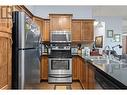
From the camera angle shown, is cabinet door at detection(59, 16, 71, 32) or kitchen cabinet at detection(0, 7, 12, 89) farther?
cabinet door at detection(59, 16, 71, 32)

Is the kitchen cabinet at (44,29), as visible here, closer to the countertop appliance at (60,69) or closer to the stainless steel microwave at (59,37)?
the stainless steel microwave at (59,37)

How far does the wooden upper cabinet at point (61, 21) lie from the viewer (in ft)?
20.7

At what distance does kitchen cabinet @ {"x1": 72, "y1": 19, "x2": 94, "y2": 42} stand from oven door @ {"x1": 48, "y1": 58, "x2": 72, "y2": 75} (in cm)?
84

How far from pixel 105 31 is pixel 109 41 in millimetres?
271

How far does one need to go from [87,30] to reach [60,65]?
136 centimetres

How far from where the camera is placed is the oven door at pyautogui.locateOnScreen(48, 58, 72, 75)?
5918mm

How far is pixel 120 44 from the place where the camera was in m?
5.61

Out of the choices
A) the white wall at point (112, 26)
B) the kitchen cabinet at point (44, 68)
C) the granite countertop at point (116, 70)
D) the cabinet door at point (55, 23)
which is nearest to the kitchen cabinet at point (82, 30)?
the cabinet door at point (55, 23)

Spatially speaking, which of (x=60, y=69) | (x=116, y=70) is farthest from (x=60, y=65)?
(x=116, y=70)

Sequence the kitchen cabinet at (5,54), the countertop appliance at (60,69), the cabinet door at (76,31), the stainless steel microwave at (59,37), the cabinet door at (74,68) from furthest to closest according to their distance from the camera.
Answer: the cabinet door at (76,31) < the stainless steel microwave at (59,37) < the cabinet door at (74,68) < the countertop appliance at (60,69) < the kitchen cabinet at (5,54)

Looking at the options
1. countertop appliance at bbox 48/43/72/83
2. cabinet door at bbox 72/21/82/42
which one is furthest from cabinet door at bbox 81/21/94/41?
countertop appliance at bbox 48/43/72/83

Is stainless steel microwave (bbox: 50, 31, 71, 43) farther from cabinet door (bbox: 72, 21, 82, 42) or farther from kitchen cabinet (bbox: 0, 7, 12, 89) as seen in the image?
kitchen cabinet (bbox: 0, 7, 12, 89)
